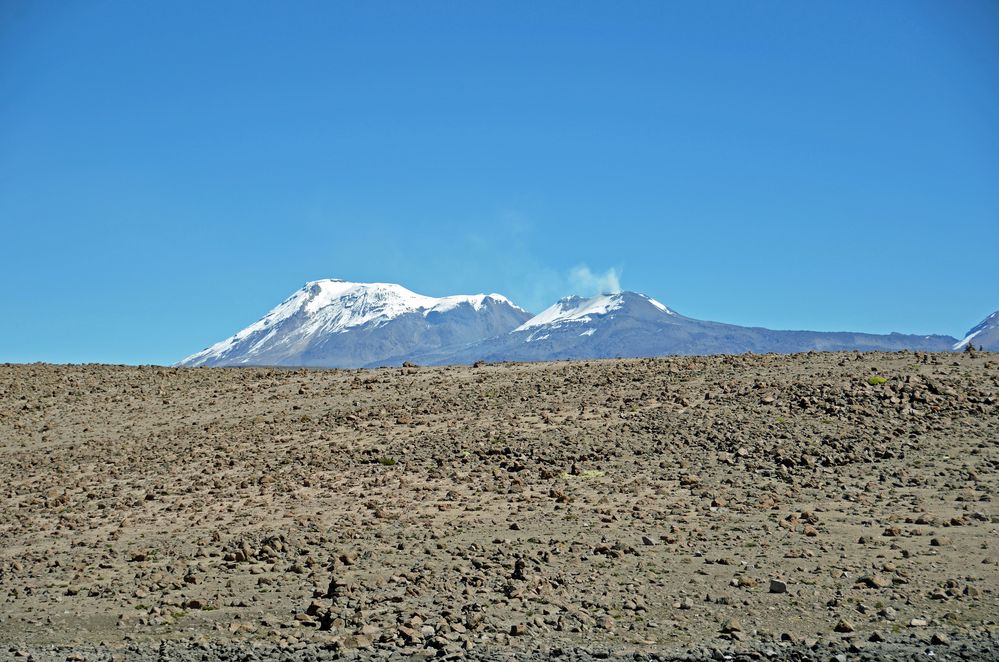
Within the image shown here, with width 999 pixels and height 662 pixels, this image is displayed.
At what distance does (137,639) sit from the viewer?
13719 mm

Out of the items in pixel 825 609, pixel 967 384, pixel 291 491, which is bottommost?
pixel 825 609

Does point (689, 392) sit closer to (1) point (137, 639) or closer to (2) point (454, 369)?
(2) point (454, 369)

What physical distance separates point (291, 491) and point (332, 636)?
847 centimetres

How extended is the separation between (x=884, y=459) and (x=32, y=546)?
680 inches

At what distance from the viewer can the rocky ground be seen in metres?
13.6

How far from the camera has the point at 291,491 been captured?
2150 centimetres

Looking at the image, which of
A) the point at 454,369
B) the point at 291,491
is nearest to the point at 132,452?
the point at 291,491

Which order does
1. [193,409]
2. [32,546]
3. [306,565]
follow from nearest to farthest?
[306,565] → [32,546] → [193,409]

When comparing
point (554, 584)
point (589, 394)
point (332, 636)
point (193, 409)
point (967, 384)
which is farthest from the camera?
point (193, 409)

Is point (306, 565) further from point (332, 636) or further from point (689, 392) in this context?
point (689, 392)

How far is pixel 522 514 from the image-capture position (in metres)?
18.9

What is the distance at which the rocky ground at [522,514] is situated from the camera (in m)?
13.6

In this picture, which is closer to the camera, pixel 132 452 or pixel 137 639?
pixel 137 639

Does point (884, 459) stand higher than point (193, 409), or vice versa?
point (193, 409)
